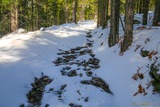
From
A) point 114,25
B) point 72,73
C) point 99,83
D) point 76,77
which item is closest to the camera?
point 99,83

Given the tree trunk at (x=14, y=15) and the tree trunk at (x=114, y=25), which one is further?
the tree trunk at (x=14, y=15)

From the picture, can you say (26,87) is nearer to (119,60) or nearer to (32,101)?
(32,101)

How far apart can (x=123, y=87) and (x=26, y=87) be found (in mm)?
3544

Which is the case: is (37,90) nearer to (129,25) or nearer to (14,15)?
(129,25)

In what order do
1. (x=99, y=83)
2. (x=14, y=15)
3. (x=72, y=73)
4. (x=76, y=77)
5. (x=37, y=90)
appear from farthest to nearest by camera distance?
(x=14, y=15), (x=72, y=73), (x=76, y=77), (x=99, y=83), (x=37, y=90)

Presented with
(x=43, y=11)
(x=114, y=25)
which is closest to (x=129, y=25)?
(x=114, y=25)

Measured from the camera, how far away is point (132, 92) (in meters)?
7.02

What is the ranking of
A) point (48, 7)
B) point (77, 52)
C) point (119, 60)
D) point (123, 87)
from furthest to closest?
point (48, 7), point (77, 52), point (119, 60), point (123, 87)

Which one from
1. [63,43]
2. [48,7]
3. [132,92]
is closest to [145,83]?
[132,92]

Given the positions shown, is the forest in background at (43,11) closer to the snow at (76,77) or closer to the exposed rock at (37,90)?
the snow at (76,77)

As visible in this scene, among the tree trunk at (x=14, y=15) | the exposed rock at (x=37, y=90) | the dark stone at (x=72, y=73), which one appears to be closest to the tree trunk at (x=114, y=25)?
the dark stone at (x=72, y=73)

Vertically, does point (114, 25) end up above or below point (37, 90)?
above

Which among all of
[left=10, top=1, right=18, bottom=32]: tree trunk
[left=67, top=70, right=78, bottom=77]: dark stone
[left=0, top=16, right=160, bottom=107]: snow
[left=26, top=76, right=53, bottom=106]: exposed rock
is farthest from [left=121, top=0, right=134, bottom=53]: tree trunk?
[left=10, top=1, right=18, bottom=32]: tree trunk

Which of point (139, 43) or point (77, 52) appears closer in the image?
point (139, 43)
